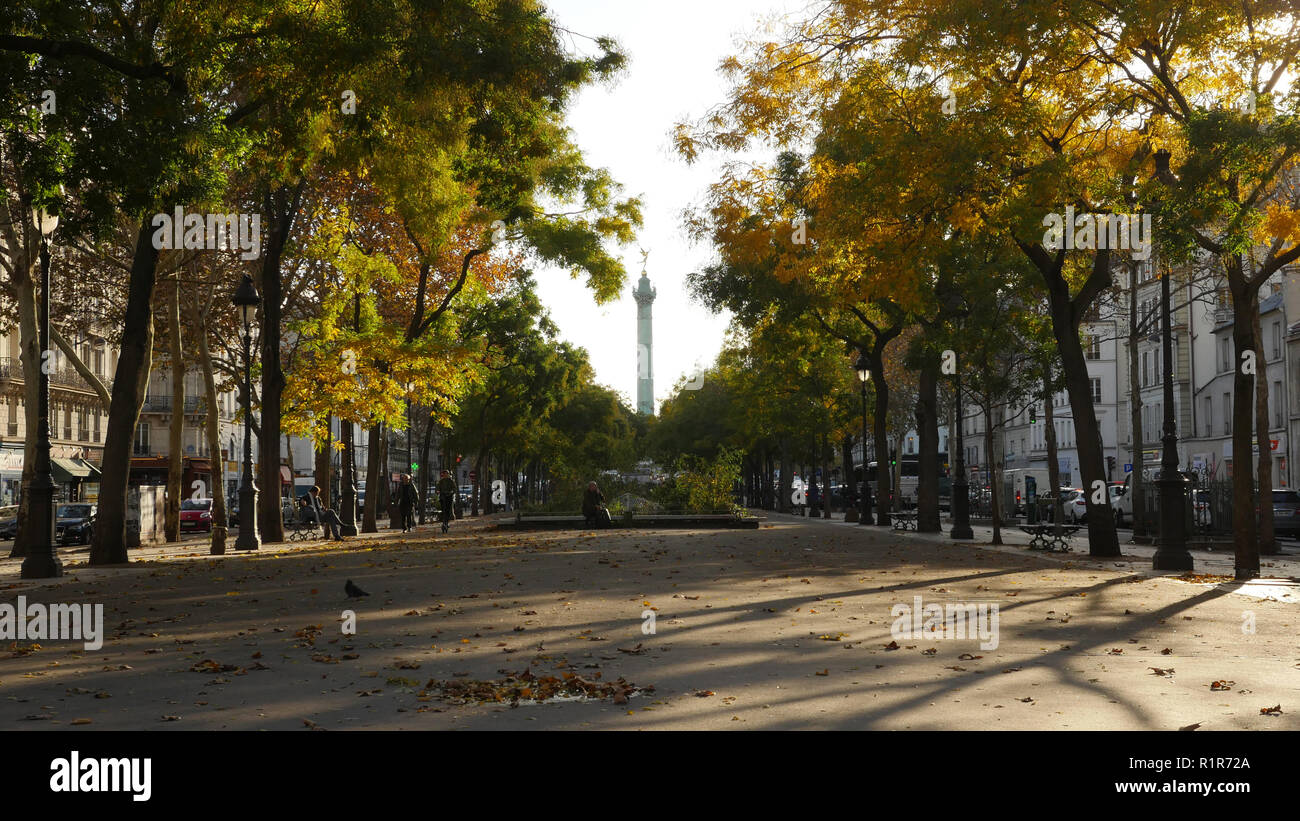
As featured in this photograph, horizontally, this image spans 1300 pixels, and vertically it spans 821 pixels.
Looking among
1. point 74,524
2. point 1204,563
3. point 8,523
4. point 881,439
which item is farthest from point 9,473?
point 1204,563

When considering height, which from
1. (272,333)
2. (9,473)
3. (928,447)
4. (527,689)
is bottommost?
(527,689)

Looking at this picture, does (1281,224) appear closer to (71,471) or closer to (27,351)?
(27,351)

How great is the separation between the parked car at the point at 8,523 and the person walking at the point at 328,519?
46.3 ft

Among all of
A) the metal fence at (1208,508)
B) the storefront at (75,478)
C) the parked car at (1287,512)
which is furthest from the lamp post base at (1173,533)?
the storefront at (75,478)

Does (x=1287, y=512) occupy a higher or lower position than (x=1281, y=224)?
lower

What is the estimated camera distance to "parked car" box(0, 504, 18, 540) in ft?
158

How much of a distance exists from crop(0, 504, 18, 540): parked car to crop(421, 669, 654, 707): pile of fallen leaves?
4278 cm

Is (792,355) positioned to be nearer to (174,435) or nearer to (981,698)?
(174,435)

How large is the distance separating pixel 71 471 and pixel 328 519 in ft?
86.9

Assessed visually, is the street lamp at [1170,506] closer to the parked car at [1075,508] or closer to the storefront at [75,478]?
the parked car at [1075,508]

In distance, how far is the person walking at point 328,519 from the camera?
37.0m

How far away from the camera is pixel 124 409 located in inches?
942

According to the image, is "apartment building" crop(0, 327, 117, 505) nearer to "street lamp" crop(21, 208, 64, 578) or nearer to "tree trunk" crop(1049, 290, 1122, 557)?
"street lamp" crop(21, 208, 64, 578)

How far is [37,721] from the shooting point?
27.1 ft
